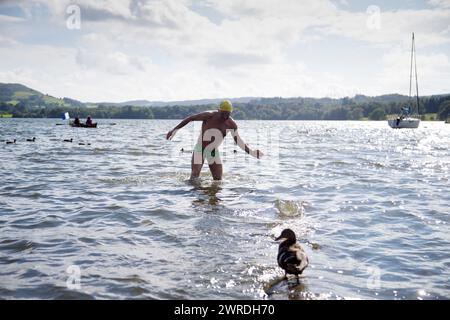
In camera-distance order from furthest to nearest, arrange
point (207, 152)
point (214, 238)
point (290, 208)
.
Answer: point (207, 152)
point (290, 208)
point (214, 238)

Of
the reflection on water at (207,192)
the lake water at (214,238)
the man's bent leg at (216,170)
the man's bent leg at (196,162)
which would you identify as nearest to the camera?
the lake water at (214,238)

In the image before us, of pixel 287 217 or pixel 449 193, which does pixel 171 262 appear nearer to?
pixel 287 217

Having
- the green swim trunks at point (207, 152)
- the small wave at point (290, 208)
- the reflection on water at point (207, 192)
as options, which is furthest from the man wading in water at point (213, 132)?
the small wave at point (290, 208)

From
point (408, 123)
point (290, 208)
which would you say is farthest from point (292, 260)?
point (408, 123)

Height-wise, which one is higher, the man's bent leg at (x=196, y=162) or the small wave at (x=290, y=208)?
the man's bent leg at (x=196, y=162)

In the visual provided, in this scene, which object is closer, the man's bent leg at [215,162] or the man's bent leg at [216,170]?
the man's bent leg at [215,162]

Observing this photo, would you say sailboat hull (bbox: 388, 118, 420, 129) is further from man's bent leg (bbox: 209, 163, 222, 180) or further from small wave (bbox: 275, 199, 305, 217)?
small wave (bbox: 275, 199, 305, 217)

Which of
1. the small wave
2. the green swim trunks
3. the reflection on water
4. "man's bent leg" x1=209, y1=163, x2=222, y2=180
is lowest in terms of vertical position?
the small wave

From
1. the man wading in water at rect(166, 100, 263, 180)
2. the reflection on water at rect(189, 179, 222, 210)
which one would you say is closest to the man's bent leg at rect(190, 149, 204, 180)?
the man wading in water at rect(166, 100, 263, 180)

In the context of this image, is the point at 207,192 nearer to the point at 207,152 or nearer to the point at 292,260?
the point at 207,152

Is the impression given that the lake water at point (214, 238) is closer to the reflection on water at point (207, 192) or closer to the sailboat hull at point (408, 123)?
the reflection on water at point (207, 192)
